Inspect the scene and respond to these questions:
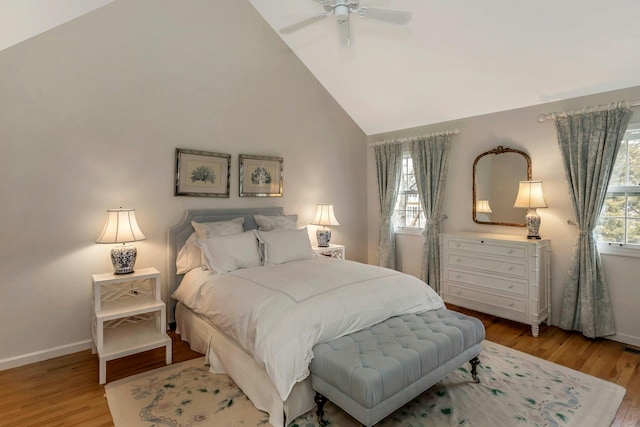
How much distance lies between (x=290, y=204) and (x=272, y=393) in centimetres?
273

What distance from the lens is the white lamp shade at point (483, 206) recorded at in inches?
156

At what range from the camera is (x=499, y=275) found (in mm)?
3469

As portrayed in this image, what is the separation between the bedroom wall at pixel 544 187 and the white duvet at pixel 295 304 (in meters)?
1.75

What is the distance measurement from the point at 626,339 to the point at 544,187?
156cm

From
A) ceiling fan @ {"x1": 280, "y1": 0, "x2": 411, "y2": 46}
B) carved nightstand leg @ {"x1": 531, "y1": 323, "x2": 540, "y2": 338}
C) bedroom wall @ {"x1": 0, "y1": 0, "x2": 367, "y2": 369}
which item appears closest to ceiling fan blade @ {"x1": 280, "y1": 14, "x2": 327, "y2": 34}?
ceiling fan @ {"x1": 280, "y1": 0, "x2": 411, "y2": 46}

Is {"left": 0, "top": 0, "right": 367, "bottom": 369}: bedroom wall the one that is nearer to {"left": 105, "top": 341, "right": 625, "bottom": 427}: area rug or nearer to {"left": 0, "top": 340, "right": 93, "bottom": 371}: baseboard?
{"left": 0, "top": 340, "right": 93, "bottom": 371}: baseboard

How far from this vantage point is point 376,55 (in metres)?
3.83

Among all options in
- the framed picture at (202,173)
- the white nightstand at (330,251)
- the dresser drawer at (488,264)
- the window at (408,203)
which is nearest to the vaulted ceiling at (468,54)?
the window at (408,203)

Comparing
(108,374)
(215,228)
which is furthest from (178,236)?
(108,374)

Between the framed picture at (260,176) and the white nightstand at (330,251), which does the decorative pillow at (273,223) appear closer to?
the framed picture at (260,176)

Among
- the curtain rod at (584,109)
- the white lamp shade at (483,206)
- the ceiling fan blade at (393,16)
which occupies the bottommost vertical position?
the white lamp shade at (483,206)

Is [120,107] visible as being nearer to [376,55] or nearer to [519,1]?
[376,55]

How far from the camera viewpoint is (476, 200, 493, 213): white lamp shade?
3.97m

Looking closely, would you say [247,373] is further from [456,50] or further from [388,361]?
[456,50]
